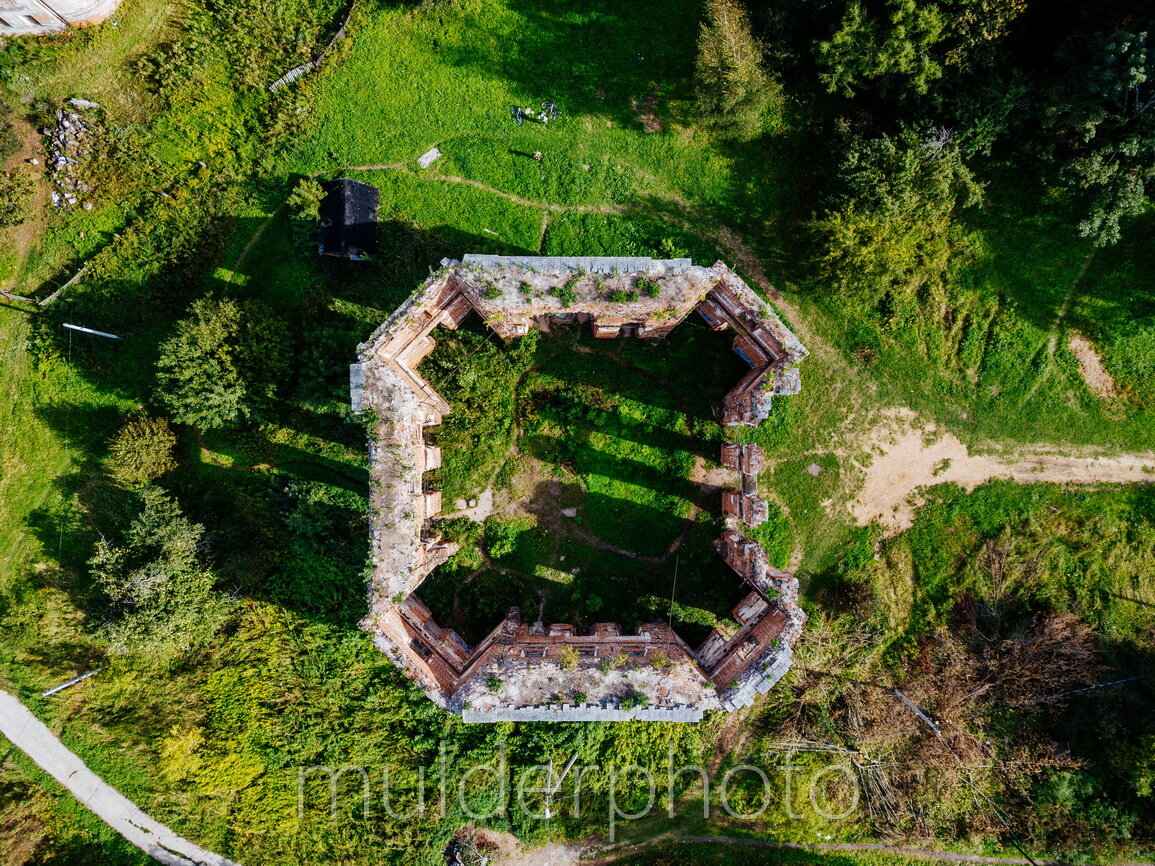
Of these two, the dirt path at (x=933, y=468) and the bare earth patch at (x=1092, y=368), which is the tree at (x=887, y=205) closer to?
the dirt path at (x=933, y=468)

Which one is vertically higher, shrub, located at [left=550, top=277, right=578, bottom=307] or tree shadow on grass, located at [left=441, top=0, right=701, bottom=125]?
tree shadow on grass, located at [left=441, top=0, right=701, bottom=125]

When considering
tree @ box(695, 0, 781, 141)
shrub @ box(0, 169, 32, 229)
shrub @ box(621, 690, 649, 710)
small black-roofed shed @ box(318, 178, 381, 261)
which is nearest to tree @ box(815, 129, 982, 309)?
tree @ box(695, 0, 781, 141)

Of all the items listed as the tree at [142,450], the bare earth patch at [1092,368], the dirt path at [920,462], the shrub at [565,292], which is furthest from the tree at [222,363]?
the bare earth patch at [1092,368]

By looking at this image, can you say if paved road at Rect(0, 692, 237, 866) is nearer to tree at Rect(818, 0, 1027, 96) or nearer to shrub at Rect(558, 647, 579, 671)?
shrub at Rect(558, 647, 579, 671)

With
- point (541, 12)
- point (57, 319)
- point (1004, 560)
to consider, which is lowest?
point (1004, 560)

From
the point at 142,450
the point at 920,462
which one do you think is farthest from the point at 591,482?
the point at 142,450

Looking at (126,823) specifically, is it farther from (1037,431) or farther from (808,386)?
(1037,431)

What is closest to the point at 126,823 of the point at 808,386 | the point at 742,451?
the point at 742,451
